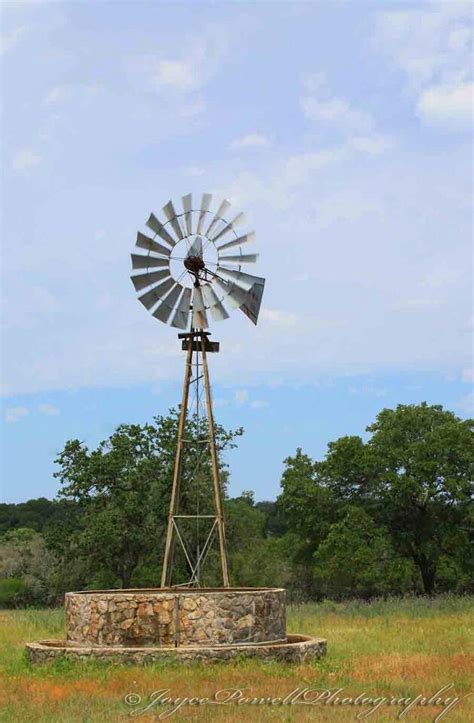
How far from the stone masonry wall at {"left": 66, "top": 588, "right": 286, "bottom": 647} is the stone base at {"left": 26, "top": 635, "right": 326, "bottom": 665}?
24 cm

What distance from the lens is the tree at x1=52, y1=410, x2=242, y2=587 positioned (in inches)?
1404

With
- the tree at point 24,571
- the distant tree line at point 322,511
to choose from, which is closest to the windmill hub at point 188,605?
the distant tree line at point 322,511

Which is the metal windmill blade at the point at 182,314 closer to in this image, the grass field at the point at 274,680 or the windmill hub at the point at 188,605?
the windmill hub at the point at 188,605

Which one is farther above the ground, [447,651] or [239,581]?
[239,581]

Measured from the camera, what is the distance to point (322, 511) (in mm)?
39469

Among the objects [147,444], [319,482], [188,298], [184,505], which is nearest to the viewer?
[188,298]

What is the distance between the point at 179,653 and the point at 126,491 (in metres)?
20.3

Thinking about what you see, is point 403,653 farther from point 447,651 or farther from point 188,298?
point 188,298

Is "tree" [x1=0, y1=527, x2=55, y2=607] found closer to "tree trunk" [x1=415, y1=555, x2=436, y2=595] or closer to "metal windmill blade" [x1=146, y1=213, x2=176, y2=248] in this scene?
"tree trunk" [x1=415, y1=555, x2=436, y2=595]

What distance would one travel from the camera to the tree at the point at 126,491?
3566 centimetres

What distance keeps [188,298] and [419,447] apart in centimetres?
1911

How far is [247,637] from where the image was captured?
17.4 m

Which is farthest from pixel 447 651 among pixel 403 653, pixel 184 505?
pixel 184 505

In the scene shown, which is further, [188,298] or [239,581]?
[239,581]
